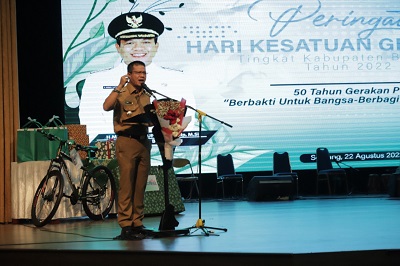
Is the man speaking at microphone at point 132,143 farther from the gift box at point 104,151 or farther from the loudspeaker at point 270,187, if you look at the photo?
the loudspeaker at point 270,187

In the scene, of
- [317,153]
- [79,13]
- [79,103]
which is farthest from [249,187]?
[79,13]

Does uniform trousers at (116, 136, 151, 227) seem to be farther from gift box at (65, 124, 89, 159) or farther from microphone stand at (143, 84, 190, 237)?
gift box at (65, 124, 89, 159)

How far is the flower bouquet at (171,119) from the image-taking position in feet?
20.2

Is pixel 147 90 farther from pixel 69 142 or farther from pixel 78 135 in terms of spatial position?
pixel 78 135

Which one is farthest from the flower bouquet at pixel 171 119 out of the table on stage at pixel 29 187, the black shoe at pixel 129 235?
the table on stage at pixel 29 187

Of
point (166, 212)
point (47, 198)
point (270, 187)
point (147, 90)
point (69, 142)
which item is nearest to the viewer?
point (147, 90)

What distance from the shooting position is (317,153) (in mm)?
11953

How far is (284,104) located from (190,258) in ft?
23.4

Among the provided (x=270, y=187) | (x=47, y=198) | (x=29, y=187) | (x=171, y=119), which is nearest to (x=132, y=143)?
(x=171, y=119)

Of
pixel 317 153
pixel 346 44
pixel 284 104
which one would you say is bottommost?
pixel 317 153

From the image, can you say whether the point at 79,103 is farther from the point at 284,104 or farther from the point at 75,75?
the point at 284,104

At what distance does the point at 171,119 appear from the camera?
621 cm

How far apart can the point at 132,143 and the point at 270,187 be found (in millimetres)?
5558

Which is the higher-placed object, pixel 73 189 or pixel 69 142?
pixel 69 142
